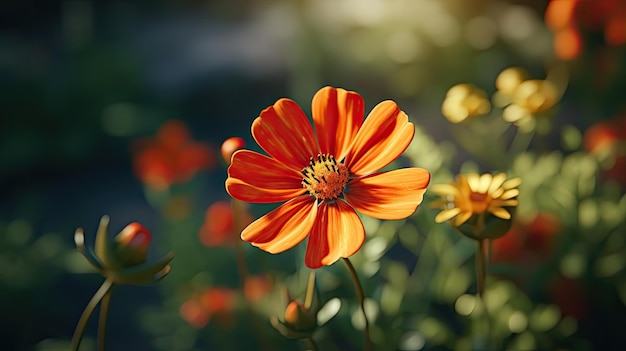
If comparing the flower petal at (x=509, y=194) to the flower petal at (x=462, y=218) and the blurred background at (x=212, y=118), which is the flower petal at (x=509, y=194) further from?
the blurred background at (x=212, y=118)

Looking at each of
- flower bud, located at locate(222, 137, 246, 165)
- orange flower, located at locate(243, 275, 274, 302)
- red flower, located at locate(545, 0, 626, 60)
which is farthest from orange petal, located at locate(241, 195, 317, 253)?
red flower, located at locate(545, 0, 626, 60)

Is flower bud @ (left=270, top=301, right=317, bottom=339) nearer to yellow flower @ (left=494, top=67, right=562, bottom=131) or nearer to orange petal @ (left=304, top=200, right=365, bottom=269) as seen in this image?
orange petal @ (left=304, top=200, right=365, bottom=269)

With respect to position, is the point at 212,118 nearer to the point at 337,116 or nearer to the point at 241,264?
the point at 241,264

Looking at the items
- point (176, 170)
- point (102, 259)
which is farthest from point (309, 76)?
point (102, 259)

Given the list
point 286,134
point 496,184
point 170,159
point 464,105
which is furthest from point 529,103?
point 170,159

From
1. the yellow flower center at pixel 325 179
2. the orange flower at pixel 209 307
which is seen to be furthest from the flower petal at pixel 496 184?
the orange flower at pixel 209 307

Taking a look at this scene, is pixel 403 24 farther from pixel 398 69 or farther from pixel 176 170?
pixel 176 170
